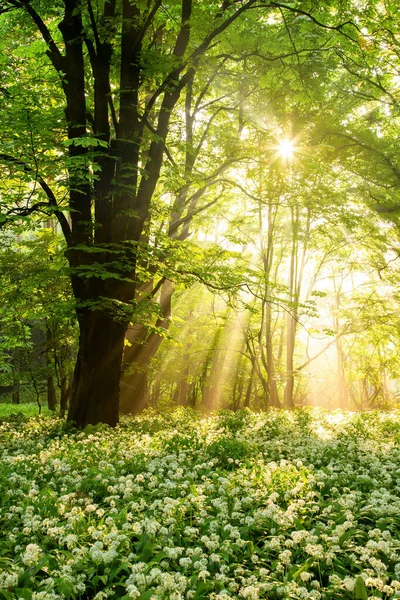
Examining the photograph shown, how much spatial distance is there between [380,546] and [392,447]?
17.9ft

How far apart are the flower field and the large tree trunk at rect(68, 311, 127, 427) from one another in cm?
251

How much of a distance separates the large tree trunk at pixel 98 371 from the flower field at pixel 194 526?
251cm

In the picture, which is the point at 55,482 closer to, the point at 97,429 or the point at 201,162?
the point at 97,429

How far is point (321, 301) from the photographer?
135 feet

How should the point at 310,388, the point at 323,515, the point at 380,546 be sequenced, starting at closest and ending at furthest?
the point at 380,546 < the point at 323,515 < the point at 310,388

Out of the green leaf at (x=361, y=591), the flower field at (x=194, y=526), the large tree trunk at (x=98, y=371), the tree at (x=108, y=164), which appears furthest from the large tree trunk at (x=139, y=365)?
the green leaf at (x=361, y=591)

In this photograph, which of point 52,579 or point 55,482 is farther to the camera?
point 55,482

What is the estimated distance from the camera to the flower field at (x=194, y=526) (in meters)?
3.48

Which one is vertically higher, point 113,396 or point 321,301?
point 321,301

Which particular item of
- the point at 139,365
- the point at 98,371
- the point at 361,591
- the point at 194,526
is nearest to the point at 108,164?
the point at 98,371

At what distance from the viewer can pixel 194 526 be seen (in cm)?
470

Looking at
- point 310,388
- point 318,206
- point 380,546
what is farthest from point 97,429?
point 310,388

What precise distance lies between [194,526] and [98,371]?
5.96 m

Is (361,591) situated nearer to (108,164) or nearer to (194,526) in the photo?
(194,526)
